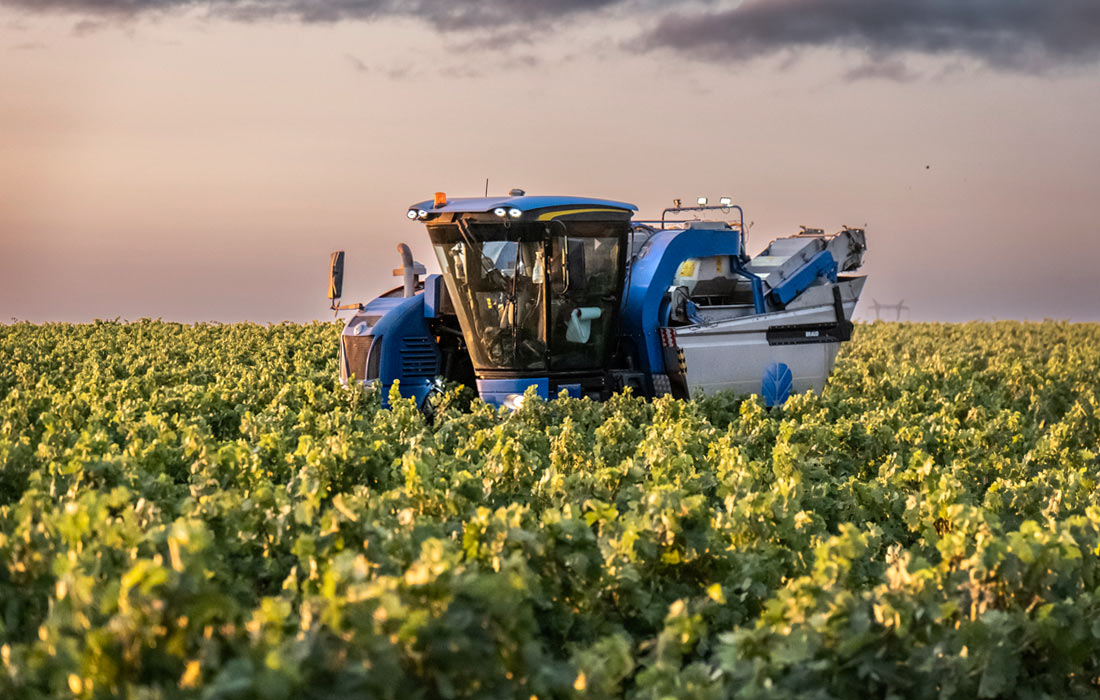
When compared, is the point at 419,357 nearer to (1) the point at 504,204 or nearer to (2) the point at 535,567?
(1) the point at 504,204

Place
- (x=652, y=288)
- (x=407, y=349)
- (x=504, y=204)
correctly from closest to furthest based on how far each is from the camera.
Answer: (x=504, y=204), (x=407, y=349), (x=652, y=288)

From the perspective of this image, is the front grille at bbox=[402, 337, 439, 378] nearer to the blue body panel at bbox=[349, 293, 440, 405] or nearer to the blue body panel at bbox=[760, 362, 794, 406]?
the blue body panel at bbox=[349, 293, 440, 405]

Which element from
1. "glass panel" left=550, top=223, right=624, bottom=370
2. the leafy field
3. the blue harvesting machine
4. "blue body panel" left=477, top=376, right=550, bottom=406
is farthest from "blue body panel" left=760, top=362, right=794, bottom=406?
the leafy field

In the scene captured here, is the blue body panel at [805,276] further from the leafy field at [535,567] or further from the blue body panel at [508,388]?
the leafy field at [535,567]

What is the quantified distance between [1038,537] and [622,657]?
8.53ft

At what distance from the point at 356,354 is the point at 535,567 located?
8749mm

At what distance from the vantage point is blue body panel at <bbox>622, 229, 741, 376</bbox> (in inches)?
567

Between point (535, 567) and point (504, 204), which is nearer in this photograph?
point (535, 567)

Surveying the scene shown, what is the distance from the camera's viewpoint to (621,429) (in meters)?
10.8

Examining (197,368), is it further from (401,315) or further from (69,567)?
(69,567)

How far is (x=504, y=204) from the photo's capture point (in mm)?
12922

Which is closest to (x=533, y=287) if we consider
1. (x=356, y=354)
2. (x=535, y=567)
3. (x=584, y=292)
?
(x=584, y=292)

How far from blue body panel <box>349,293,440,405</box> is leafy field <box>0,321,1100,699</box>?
2321mm

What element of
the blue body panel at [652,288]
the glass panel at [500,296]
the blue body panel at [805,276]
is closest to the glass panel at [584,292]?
the glass panel at [500,296]
